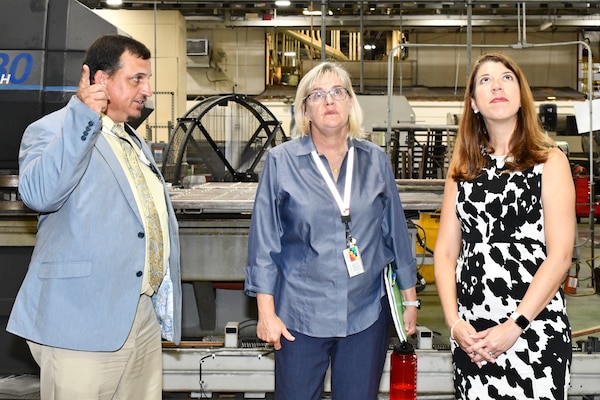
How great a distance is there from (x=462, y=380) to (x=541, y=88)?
1418cm

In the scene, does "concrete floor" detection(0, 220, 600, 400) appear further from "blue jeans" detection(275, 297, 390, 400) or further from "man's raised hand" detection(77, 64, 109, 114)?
"man's raised hand" detection(77, 64, 109, 114)

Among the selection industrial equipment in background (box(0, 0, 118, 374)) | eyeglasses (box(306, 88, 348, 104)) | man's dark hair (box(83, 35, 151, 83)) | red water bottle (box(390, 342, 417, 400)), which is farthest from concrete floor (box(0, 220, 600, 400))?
man's dark hair (box(83, 35, 151, 83))

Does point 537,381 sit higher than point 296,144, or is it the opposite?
point 296,144

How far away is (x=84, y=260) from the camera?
67.4 inches

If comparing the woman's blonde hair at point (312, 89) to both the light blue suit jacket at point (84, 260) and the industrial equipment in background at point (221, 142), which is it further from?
the industrial equipment in background at point (221, 142)

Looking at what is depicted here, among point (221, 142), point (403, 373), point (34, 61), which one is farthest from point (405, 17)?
point (403, 373)

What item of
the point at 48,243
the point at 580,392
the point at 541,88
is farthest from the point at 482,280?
the point at 541,88

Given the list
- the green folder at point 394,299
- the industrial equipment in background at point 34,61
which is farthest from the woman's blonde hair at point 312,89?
the industrial equipment in background at point 34,61

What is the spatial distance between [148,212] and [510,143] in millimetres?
1008

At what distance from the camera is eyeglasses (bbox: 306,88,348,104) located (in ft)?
Result: 6.35

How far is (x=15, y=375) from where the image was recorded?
10.9ft

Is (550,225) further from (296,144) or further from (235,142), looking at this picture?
(235,142)

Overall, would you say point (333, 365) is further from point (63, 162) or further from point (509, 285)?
point (63, 162)

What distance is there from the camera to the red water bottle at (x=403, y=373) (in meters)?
2.21
